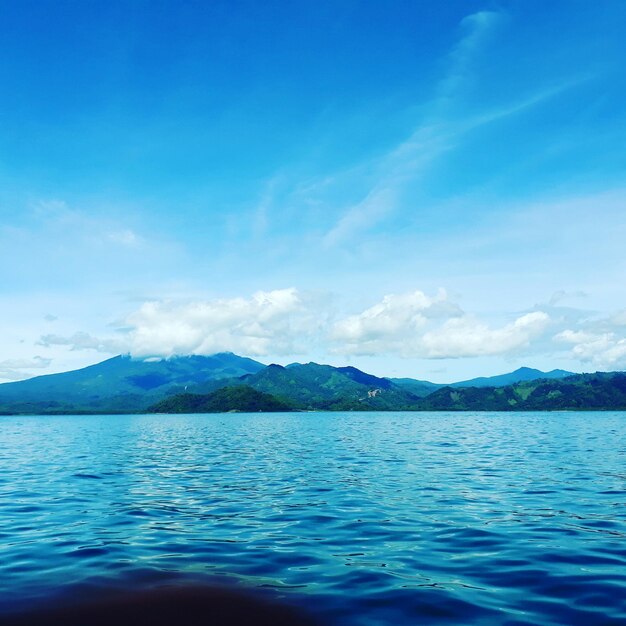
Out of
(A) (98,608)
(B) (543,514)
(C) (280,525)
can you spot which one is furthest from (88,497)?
(B) (543,514)

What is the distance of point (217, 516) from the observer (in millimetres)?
27812

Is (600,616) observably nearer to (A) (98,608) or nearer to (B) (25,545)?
(A) (98,608)

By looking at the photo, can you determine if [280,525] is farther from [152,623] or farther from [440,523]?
[152,623]

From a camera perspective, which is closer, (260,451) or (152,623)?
(152,623)

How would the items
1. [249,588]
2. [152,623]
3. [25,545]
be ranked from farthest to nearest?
1. [25,545]
2. [249,588]
3. [152,623]

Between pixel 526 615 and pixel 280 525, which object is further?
pixel 280 525

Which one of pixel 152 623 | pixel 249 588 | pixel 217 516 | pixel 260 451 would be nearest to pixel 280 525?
pixel 217 516

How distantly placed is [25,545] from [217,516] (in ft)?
30.5

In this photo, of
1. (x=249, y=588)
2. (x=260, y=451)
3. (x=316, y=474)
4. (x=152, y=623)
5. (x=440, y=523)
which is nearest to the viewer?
(x=152, y=623)

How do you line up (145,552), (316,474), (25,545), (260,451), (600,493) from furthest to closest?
1. (260,451)
2. (316,474)
3. (600,493)
4. (25,545)
5. (145,552)

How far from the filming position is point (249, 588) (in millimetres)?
16094

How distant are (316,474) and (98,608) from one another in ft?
105

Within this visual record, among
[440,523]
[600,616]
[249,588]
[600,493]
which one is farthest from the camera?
[600,493]

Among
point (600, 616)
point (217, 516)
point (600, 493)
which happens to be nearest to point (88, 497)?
point (217, 516)
